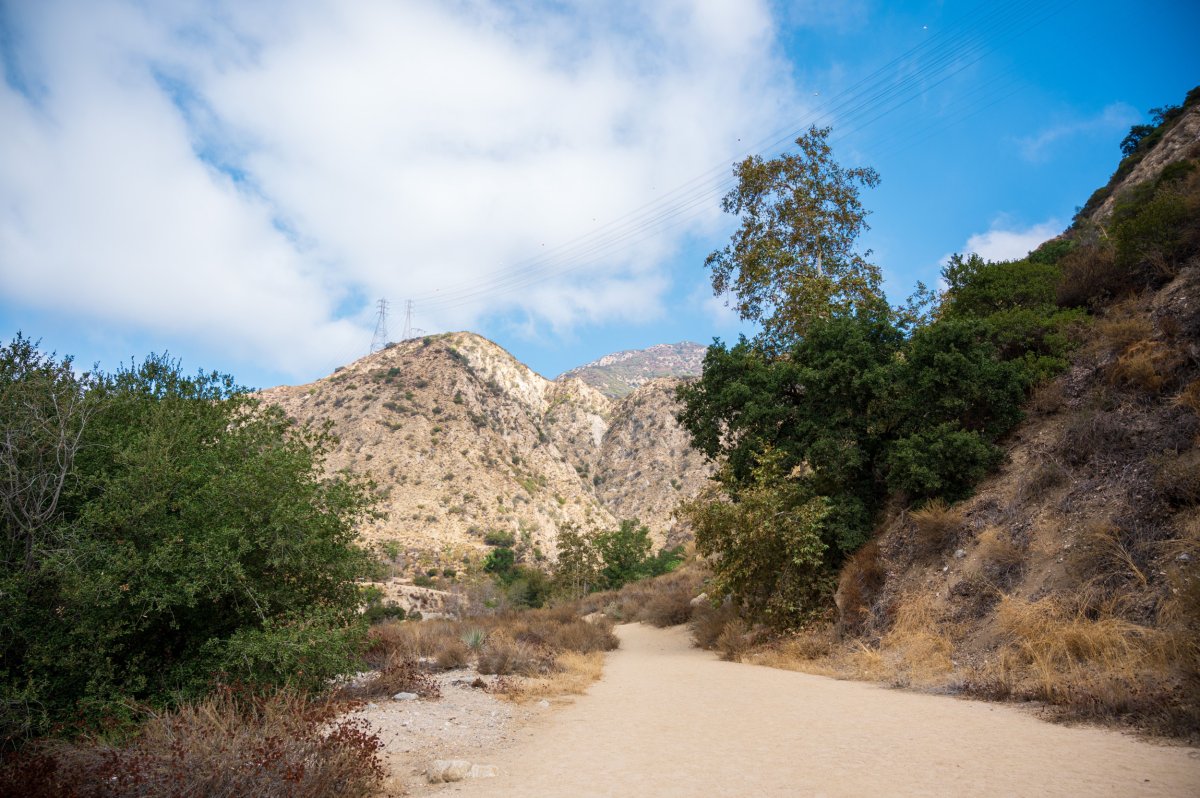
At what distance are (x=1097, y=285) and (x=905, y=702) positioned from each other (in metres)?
13.2

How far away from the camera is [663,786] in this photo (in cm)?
568

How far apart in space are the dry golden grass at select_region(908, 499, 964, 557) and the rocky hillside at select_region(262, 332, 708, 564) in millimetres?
43786

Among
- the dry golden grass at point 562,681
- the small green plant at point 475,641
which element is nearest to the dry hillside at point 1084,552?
the dry golden grass at point 562,681

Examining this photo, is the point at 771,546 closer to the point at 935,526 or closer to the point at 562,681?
the point at 935,526

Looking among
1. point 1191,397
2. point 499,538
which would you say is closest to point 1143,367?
point 1191,397

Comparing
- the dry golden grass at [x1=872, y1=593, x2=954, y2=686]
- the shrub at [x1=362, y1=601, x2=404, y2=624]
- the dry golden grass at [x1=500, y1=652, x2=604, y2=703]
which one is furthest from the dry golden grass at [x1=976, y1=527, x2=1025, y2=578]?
the shrub at [x1=362, y1=601, x2=404, y2=624]

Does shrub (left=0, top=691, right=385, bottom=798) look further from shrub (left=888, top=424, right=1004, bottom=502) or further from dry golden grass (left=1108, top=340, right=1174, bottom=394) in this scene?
dry golden grass (left=1108, top=340, right=1174, bottom=394)

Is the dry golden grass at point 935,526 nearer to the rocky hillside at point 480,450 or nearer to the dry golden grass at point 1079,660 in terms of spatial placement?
the dry golden grass at point 1079,660

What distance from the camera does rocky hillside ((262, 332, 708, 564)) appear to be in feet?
197

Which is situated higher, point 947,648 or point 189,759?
point 189,759

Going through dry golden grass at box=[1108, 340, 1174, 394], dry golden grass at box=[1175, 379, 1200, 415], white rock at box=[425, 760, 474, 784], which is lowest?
white rock at box=[425, 760, 474, 784]

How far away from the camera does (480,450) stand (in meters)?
70.8

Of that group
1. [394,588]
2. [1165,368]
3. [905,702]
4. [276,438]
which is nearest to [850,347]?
[1165,368]

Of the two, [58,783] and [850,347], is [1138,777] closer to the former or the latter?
[58,783]
